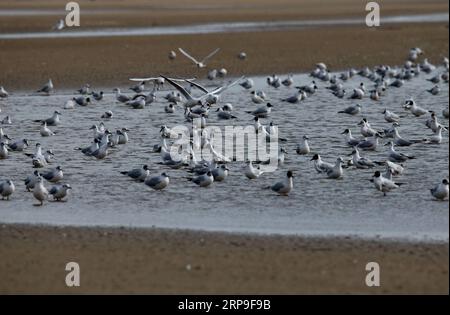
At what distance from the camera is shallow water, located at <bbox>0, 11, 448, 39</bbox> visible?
127 feet

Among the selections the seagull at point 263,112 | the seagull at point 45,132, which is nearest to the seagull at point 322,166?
the seagull at point 45,132

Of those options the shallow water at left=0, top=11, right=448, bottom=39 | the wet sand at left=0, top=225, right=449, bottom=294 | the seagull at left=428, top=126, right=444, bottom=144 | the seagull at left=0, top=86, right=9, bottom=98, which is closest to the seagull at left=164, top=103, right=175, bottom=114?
the seagull at left=0, top=86, right=9, bottom=98

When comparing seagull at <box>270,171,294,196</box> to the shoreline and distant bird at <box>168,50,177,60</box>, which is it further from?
distant bird at <box>168,50,177,60</box>

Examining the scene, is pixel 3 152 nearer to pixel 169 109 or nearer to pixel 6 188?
pixel 6 188

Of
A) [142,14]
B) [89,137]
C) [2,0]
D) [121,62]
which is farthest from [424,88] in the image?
[2,0]

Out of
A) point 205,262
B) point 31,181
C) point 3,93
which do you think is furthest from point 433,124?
point 3,93

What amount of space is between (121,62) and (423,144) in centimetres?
1404

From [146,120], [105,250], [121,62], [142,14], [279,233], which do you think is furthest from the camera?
[142,14]

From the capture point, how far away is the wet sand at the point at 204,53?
29.2 meters

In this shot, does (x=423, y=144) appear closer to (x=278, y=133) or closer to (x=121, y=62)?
(x=278, y=133)

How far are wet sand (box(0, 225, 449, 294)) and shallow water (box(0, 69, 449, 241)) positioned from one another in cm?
72

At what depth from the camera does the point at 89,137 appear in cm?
2028

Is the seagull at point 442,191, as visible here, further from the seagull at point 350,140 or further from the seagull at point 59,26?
the seagull at point 59,26
